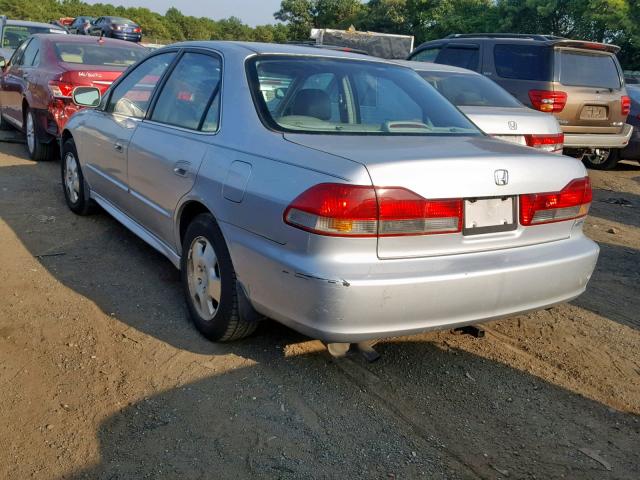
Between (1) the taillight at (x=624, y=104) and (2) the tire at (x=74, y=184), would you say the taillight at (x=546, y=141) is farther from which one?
(2) the tire at (x=74, y=184)

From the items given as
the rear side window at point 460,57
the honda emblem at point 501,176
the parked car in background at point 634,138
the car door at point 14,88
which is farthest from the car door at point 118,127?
the parked car in background at point 634,138

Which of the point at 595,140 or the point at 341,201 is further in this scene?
the point at 595,140

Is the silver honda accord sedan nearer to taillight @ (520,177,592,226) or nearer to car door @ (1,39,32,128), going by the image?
taillight @ (520,177,592,226)

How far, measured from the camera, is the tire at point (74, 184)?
584cm

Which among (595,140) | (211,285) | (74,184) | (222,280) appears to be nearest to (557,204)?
(222,280)

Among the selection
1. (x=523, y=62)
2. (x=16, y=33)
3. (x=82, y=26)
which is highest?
(x=82, y=26)

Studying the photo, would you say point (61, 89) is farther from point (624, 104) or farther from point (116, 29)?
point (116, 29)

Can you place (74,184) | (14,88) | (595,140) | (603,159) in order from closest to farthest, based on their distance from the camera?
(74,184), (14,88), (595,140), (603,159)

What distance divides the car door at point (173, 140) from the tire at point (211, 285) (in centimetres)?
29

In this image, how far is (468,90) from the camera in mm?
7258

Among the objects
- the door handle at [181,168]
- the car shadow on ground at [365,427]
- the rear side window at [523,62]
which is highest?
the rear side window at [523,62]

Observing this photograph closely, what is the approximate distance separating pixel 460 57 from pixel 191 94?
21.6ft

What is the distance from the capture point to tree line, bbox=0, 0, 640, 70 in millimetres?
30391

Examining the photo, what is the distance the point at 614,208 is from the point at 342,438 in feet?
20.7
